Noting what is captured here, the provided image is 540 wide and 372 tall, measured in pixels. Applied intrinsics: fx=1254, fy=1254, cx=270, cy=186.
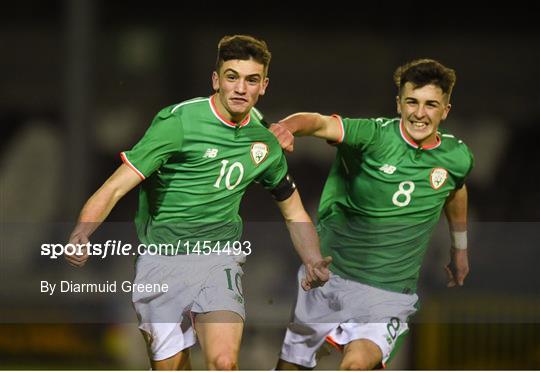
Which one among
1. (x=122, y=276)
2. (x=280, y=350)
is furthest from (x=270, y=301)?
(x=122, y=276)

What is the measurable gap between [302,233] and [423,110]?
67 cm

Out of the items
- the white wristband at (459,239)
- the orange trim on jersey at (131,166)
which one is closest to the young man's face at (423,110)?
the white wristband at (459,239)

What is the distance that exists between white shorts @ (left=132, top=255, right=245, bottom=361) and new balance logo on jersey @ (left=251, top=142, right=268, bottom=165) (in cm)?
40

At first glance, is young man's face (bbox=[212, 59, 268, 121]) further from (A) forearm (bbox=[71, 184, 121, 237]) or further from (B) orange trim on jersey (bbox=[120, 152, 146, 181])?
(A) forearm (bbox=[71, 184, 121, 237])

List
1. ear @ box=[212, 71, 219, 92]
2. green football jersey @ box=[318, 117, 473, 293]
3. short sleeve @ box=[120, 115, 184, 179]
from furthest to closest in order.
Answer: green football jersey @ box=[318, 117, 473, 293] → ear @ box=[212, 71, 219, 92] → short sleeve @ box=[120, 115, 184, 179]

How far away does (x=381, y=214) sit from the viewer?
16.2 feet

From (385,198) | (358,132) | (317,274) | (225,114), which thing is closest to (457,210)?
(385,198)

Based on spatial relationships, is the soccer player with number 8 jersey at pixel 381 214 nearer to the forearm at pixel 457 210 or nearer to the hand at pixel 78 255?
the forearm at pixel 457 210

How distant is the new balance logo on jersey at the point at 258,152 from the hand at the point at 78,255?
723 mm

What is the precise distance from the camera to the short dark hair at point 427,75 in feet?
16.1

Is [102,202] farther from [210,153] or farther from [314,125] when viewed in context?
[314,125]

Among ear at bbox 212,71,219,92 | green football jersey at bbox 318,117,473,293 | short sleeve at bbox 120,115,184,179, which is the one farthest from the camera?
green football jersey at bbox 318,117,473,293

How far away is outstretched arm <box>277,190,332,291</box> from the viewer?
4.91 meters

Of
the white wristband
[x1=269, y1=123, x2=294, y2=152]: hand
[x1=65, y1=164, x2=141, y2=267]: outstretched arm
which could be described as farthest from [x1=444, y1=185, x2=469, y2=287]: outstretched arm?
[x1=65, y1=164, x2=141, y2=267]: outstretched arm
